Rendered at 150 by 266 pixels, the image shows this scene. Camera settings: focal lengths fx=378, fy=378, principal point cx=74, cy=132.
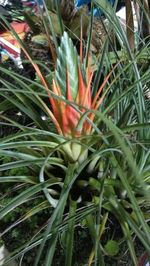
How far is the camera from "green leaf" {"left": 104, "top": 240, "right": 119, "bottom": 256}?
0.52 m

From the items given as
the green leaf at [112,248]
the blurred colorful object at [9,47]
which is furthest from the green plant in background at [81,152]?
the blurred colorful object at [9,47]

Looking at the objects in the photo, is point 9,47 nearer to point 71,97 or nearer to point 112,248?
point 71,97

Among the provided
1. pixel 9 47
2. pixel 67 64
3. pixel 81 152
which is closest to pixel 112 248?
pixel 81 152

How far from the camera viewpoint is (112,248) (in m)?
0.52

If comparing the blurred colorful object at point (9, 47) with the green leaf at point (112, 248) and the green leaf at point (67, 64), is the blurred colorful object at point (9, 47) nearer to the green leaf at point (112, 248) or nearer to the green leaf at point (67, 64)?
the green leaf at point (67, 64)

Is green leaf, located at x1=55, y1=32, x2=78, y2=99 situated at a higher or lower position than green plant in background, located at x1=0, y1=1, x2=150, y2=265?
higher

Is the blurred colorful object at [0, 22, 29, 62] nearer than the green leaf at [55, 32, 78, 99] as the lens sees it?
No

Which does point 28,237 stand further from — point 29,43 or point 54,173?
point 29,43

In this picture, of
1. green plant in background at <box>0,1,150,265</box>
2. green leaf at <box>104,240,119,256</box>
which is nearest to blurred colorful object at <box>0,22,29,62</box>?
green plant in background at <box>0,1,150,265</box>

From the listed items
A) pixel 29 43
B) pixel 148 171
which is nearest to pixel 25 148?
pixel 148 171

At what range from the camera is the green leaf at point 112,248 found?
1.69ft

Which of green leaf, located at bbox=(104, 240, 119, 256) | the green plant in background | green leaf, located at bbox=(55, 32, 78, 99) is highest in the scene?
green leaf, located at bbox=(55, 32, 78, 99)

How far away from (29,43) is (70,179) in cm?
62

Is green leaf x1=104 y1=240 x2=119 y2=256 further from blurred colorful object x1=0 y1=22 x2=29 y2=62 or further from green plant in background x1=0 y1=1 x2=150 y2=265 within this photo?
blurred colorful object x1=0 y1=22 x2=29 y2=62
